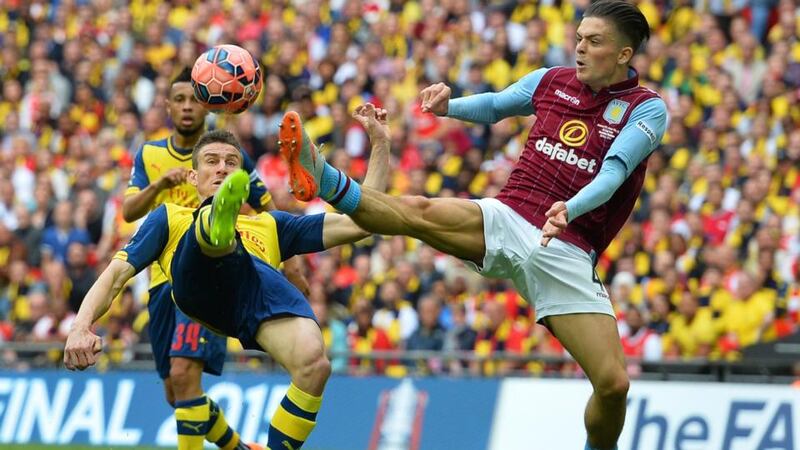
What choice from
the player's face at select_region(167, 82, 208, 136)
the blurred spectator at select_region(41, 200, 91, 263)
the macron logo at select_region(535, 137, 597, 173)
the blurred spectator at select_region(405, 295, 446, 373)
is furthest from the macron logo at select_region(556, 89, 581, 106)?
the blurred spectator at select_region(41, 200, 91, 263)

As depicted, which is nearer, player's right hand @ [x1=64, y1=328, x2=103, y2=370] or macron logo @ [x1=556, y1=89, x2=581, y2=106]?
player's right hand @ [x1=64, y1=328, x2=103, y2=370]

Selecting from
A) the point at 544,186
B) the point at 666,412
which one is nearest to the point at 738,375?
the point at 666,412

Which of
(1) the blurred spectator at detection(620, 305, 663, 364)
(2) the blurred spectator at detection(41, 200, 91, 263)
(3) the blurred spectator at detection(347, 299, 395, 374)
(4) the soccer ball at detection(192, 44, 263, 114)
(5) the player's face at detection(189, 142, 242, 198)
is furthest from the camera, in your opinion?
(2) the blurred spectator at detection(41, 200, 91, 263)

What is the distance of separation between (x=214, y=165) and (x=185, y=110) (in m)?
1.61

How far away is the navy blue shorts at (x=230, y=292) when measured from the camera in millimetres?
8734

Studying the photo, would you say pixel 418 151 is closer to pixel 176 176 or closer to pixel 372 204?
pixel 176 176

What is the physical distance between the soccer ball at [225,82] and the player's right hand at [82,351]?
202cm

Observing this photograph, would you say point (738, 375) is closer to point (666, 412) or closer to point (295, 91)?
point (666, 412)

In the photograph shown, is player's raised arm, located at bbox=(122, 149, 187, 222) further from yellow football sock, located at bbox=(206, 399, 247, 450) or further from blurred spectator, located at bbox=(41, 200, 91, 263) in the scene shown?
blurred spectator, located at bbox=(41, 200, 91, 263)

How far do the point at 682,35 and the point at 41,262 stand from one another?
7.83 m

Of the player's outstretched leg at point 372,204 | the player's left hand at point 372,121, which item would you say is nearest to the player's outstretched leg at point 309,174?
the player's outstretched leg at point 372,204

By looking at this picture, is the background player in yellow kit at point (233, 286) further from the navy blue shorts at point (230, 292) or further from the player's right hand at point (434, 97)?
the player's right hand at point (434, 97)

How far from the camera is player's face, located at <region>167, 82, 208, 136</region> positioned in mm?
10789

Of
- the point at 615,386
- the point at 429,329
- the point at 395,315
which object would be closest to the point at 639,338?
the point at 429,329
